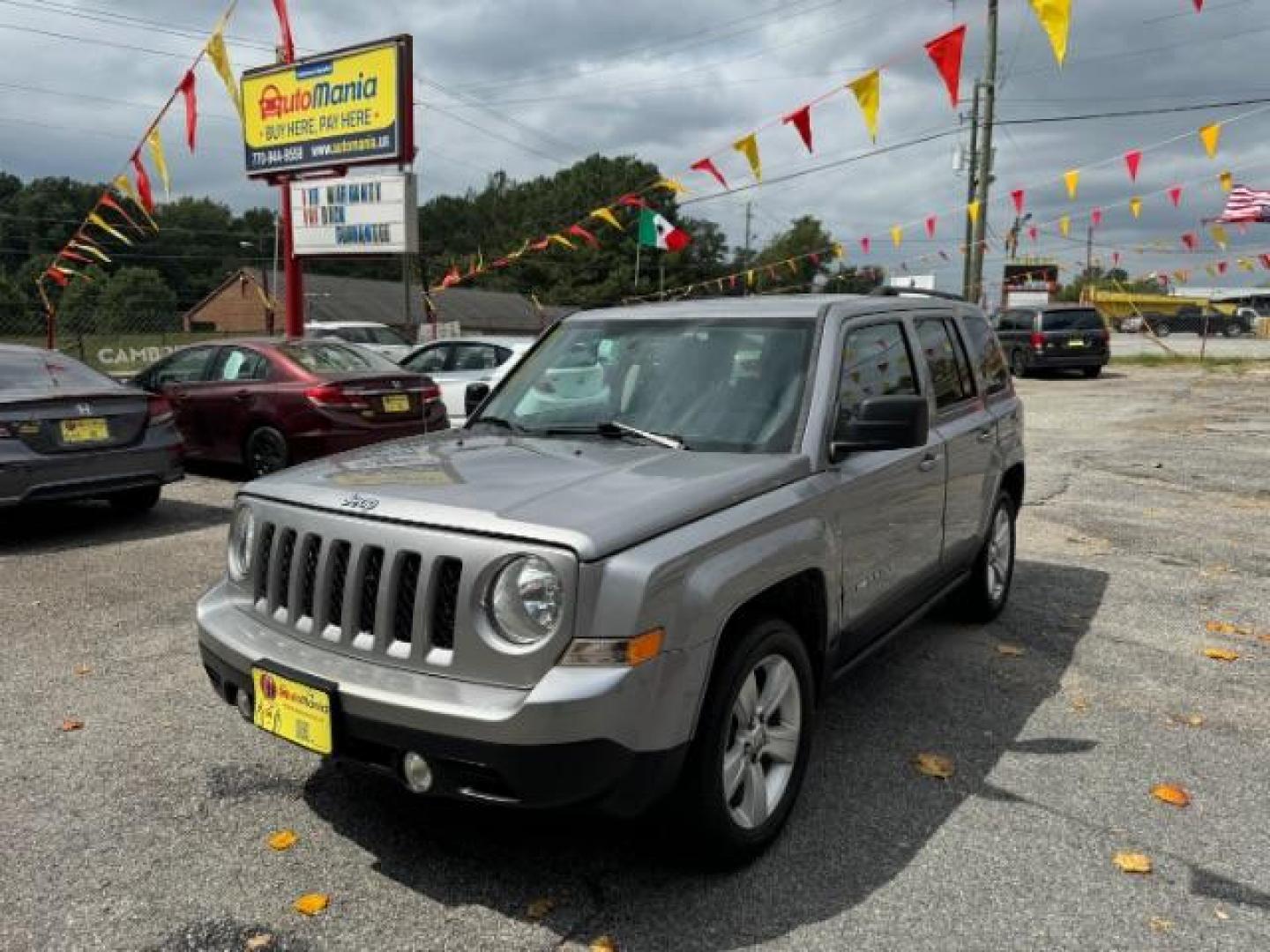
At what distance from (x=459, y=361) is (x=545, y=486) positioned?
948 cm

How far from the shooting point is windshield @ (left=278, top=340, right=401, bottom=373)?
9242 millimetres

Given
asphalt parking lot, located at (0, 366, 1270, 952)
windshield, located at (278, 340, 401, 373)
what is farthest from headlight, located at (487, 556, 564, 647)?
windshield, located at (278, 340, 401, 373)

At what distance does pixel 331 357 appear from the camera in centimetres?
946

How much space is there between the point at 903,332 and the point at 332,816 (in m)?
2.98

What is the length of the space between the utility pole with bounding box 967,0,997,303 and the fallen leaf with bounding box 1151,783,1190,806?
24.8 m

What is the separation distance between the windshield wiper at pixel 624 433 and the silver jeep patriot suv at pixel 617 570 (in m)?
0.01

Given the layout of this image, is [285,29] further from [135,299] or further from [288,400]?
[135,299]

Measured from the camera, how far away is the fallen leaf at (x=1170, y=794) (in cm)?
338

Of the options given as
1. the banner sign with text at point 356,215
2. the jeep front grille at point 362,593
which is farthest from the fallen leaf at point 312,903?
the banner sign with text at point 356,215

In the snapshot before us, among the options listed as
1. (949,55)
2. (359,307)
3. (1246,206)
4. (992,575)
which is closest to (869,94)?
(949,55)

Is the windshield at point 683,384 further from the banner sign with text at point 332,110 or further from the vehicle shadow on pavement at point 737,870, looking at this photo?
the banner sign with text at point 332,110

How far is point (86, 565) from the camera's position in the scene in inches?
255

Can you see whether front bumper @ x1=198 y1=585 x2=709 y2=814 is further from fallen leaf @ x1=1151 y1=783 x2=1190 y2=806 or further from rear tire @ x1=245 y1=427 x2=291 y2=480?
rear tire @ x1=245 y1=427 x2=291 y2=480

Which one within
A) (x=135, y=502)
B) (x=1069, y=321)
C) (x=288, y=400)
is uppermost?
(x=1069, y=321)
